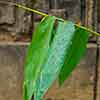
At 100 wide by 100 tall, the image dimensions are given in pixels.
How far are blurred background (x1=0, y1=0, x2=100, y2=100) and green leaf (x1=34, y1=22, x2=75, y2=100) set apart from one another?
118 cm

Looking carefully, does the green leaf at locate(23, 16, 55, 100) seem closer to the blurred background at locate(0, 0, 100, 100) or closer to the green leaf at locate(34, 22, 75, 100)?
the green leaf at locate(34, 22, 75, 100)

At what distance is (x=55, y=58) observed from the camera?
682 mm

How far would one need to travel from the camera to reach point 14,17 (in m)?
1.99

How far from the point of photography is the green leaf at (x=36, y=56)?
67 centimetres

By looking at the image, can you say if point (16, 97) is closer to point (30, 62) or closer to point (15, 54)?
point (15, 54)

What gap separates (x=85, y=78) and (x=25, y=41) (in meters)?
0.41

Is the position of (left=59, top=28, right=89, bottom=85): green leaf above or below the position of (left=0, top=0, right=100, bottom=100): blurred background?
above

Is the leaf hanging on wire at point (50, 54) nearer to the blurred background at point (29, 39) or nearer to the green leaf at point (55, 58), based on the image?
the green leaf at point (55, 58)

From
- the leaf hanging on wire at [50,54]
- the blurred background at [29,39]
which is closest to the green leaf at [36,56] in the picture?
the leaf hanging on wire at [50,54]

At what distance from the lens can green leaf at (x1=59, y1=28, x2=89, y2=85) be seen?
71 cm

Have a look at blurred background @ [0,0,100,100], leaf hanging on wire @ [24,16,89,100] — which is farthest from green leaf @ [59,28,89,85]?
blurred background @ [0,0,100,100]

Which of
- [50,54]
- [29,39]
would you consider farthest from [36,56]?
[29,39]

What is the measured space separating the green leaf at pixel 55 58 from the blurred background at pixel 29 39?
1.18 m

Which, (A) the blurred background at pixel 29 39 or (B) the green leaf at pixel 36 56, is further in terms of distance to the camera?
(A) the blurred background at pixel 29 39
